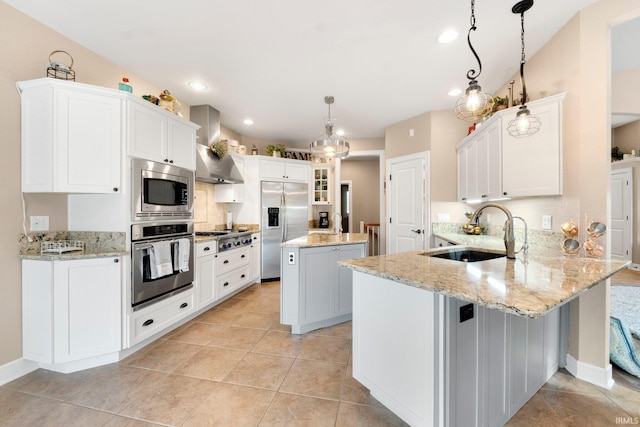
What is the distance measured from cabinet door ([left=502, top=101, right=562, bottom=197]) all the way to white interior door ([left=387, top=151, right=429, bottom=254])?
1.57 m

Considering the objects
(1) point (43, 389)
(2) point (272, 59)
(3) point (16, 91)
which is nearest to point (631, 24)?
(2) point (272, 59)

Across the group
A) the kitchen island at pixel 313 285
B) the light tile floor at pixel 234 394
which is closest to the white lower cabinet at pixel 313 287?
the kitchen island at pixel 313 285

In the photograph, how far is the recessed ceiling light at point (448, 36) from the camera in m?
2.23

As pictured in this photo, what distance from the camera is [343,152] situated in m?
3.10

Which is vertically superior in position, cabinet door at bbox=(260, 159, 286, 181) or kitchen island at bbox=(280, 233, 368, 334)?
cabinet door at bbox=(260, 159, 286, 181)

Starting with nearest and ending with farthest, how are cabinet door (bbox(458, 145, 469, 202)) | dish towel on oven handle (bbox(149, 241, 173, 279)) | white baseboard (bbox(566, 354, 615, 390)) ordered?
white baseboard (bbox(566, 354, 615, 390)) → dish towel on oven handle (bbox(149, 241, 173, 279)) → cabinet door (bbox(458, 145, 469, 202))

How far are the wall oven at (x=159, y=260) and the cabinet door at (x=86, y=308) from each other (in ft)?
0.49

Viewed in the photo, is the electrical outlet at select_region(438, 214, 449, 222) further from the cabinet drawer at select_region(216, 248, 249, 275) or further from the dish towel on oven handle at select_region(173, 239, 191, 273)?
the dish towel on oven handle at select_region(173, 239, 191, 273)

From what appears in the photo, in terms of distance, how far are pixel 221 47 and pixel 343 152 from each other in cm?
160

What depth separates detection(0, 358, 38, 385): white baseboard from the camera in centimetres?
190

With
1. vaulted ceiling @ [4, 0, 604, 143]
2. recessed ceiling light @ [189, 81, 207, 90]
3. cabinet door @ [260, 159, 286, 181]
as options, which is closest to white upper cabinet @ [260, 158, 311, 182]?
cabinet door @ [260, 159, 286, 181]

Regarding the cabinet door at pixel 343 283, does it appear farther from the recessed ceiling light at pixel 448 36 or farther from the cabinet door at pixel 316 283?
the recessed ceiling light at pixel 448 36

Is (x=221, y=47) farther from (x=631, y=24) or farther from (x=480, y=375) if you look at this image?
(x=631, y=24)

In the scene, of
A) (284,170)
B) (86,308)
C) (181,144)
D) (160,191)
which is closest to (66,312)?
(86,308)
